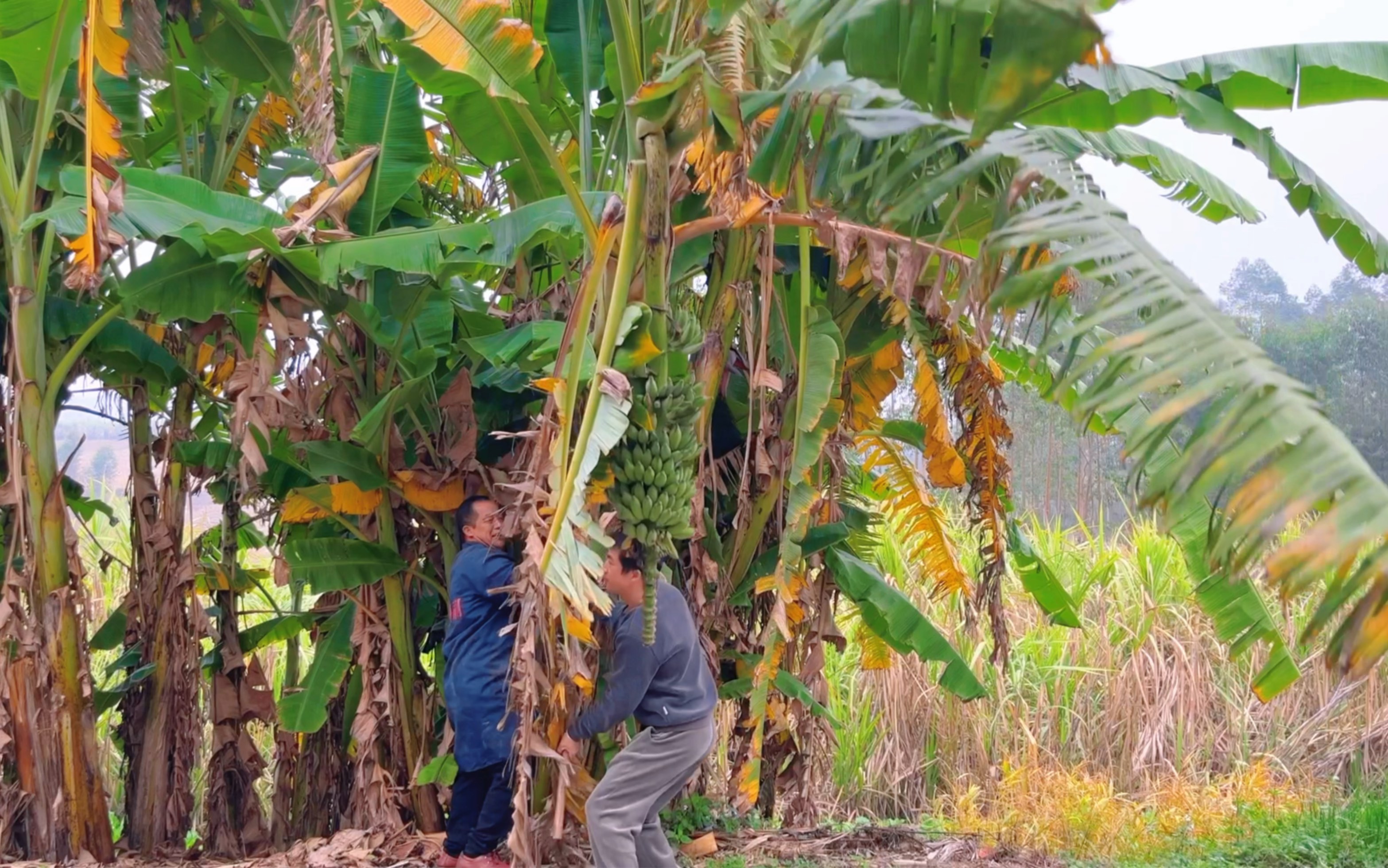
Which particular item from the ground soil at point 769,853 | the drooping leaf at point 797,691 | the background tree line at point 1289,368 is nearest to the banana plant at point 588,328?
the drooping leaf at point 797,691

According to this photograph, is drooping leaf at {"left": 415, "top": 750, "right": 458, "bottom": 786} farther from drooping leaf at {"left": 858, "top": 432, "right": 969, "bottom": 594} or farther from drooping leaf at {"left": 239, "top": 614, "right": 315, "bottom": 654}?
drooping leaf at {"left": 858, "top": 432, "right": 969, "bottom": 594}

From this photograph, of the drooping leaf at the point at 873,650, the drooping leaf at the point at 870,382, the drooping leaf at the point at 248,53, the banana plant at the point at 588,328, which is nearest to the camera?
the banana plant at the point at 588,328

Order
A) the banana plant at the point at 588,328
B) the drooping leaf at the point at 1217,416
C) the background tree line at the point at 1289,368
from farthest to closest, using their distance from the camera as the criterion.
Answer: the background tree line at the point at 1289,368 → the banana plant at the point at 588,328 → the drooping leaf at the point at 1217,416

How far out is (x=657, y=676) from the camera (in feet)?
13.9

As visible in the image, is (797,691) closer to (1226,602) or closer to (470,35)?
(1226,602)

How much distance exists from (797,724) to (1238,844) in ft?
8.74

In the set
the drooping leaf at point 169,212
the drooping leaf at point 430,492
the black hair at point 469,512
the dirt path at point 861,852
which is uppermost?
the drooping leaf at point 169,212

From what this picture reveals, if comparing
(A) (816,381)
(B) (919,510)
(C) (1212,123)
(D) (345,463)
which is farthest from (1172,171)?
(D) (345,463)

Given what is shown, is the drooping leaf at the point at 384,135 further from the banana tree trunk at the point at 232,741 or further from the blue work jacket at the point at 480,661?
the banana tree trunk at the point at 232,741

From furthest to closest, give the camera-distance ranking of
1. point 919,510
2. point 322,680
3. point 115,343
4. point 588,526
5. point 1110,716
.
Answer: point 1110,716, point 919,510, point 322,680, point 115,343, point 588,526

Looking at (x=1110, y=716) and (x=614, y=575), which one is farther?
(x=1110, y=716)

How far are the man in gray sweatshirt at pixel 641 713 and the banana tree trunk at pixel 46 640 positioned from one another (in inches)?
93.4

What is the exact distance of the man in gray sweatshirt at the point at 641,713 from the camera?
4.09m

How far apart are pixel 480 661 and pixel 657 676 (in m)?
0.78
